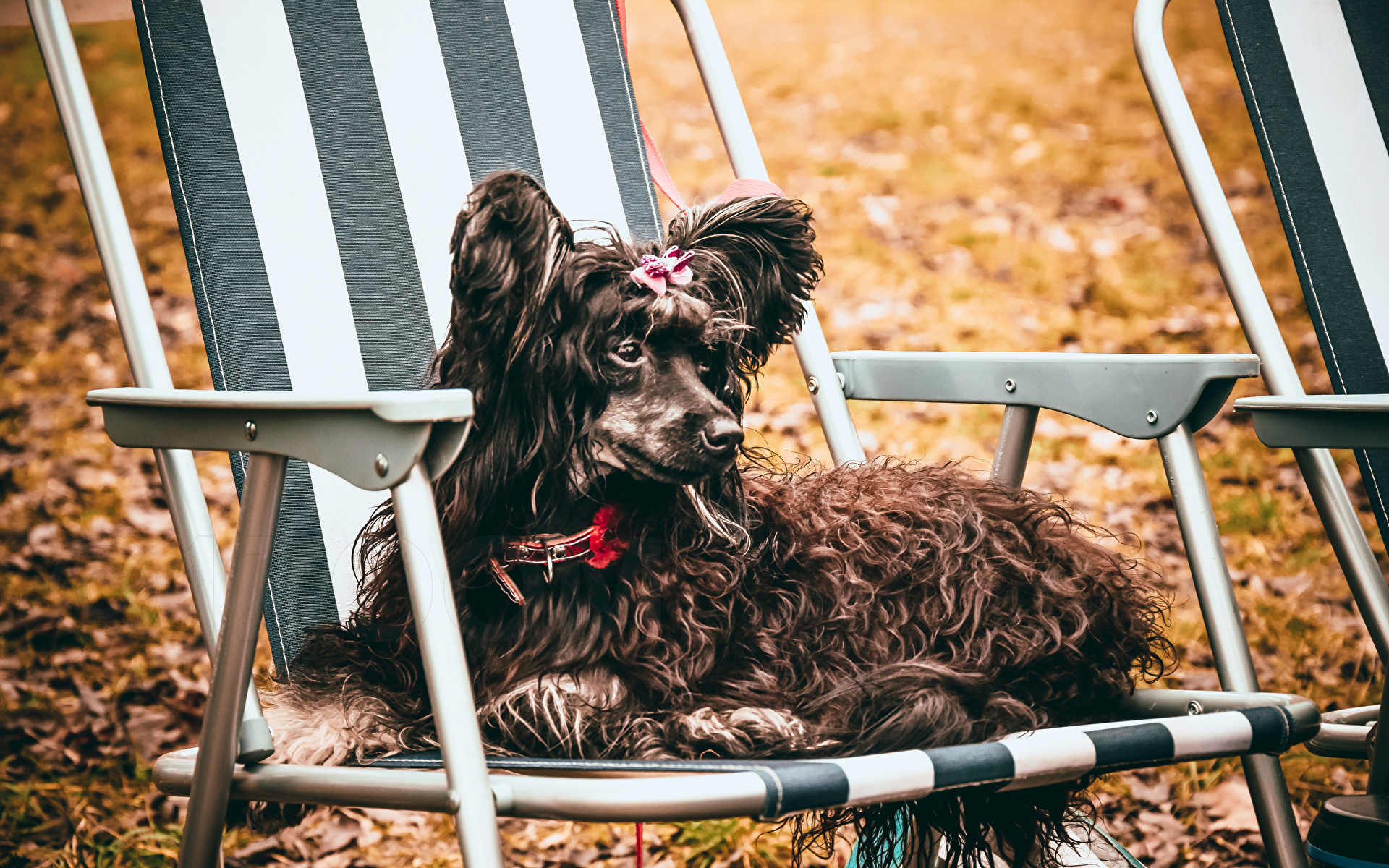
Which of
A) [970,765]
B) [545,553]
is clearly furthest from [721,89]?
[970,765]

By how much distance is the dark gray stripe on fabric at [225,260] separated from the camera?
66.4 inches

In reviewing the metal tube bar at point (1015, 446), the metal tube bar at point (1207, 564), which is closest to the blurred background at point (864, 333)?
the metal tube bar at point (1207, 564)

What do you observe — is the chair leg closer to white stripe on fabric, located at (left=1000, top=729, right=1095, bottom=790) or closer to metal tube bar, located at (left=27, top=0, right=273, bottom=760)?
white stripe on fabric, located at (left=1000, top=729, right=1095, bottom=790)

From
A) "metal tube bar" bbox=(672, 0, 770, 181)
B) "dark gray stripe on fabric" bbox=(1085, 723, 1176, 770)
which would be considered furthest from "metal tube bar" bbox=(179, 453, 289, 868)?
"metal tube bar" bbox=(672, 0, 770, 181)

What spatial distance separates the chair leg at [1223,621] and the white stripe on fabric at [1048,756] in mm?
350

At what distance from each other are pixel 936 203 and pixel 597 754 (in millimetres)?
5237

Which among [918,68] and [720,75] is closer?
[720,75]

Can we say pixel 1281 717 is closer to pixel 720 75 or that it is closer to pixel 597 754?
pixel 597 754

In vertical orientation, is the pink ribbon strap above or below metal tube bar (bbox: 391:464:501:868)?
above

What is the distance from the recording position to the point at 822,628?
153cm

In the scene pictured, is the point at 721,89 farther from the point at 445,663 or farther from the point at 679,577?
the point at 445,663

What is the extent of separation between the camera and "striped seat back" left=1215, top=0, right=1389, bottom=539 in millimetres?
2062

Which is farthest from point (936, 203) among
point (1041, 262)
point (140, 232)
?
point (140, 232)

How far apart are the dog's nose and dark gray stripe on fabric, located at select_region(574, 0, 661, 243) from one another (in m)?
0.72
